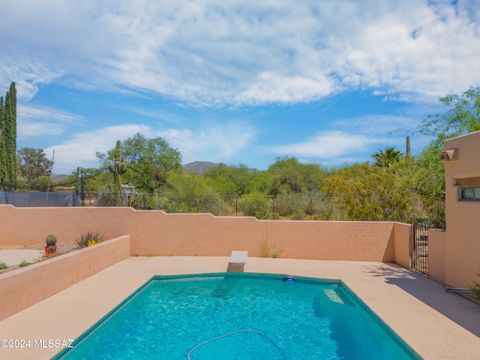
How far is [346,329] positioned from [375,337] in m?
0.73

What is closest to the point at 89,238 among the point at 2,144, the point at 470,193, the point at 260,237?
the point at 260,237

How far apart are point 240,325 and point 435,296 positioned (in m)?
4.39

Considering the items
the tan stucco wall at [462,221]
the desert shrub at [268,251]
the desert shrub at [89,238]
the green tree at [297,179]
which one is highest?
the green tree at [297,179]

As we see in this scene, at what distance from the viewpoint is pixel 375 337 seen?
553 centimetres

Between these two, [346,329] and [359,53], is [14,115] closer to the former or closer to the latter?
[359,53]

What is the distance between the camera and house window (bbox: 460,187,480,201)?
22.8ft

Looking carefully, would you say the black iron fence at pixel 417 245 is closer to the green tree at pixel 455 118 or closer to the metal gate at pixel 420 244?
the metal gate at pixel 420 244

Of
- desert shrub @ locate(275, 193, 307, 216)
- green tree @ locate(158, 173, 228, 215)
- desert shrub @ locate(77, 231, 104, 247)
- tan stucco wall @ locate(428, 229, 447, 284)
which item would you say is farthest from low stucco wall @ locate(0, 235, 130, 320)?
desert shrub @ locate(275, 193, 307, 216)

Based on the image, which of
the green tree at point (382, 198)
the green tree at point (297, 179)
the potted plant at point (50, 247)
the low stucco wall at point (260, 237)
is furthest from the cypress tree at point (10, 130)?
the green tree at point (382, 198)

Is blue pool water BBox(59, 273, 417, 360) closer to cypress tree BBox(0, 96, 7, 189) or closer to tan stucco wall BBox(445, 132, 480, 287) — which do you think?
tan stucco wall BBox(445, 132, 480, 287)

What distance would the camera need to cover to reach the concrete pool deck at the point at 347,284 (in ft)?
15.6

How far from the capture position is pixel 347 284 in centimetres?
809

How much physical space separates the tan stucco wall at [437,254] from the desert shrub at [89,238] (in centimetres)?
1054

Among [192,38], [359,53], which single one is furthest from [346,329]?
[192,38]
